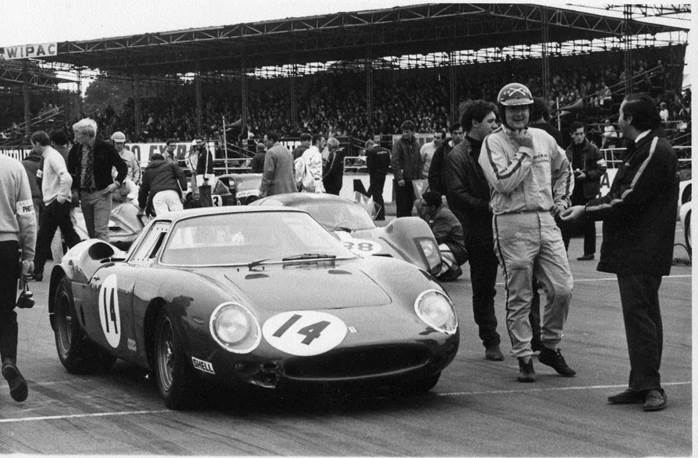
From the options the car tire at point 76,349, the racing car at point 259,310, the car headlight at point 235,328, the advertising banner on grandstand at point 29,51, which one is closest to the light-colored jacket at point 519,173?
the racing car at point 259,310

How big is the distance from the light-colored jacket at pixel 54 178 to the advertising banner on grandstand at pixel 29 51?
28.6 m

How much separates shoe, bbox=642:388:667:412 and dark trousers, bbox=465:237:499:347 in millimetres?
1851

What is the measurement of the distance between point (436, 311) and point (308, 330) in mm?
769

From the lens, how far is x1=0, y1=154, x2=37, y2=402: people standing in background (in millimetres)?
6609

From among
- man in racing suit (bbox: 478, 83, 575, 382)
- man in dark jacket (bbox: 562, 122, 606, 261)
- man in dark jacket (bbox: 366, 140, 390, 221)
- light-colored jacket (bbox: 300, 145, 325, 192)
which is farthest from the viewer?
man in dark jacket (bbox: 366, 140, 390, 221)

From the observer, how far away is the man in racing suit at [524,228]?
6703 mm

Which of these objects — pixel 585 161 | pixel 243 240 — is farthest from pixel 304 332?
pixel 585 161

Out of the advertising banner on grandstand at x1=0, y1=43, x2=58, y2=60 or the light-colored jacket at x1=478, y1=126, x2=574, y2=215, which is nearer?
the light-colored jacket at x1=478, y1=126, x2=574, y2=215

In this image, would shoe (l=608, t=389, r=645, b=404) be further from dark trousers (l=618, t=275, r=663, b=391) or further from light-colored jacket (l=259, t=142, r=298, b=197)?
light-colored jacket (l=259, t=142, r=298, b=197)

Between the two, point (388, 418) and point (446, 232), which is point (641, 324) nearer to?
point (388, 418)

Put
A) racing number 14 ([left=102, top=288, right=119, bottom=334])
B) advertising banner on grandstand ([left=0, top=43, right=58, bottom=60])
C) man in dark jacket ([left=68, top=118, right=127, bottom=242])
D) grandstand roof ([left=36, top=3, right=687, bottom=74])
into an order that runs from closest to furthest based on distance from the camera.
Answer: racing number 14 ([left=102, top=288, right=119, bottom=334]) < man in dark jacket ([left=68, top=118, right=127, bottom=242]) < grandstand roof ([left=36, top=3, right=687, bottom=74]) < advertising banner on grandstand ([left=0, top=43, right=58, bottom=60])

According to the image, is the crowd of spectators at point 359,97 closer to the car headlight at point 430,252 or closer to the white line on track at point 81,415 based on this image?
the car headlight at point 430,252

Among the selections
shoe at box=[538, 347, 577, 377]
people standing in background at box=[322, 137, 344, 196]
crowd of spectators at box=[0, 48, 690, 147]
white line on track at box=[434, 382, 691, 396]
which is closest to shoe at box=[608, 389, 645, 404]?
white line on track at box=[434, 382, 691, 396]

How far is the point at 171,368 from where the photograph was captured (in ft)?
20.0
